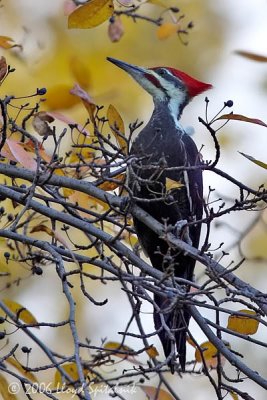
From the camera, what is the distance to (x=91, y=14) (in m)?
2.79

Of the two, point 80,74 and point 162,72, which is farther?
point 162,72

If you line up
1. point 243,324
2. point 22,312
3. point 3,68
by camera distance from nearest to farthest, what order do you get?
point 3,68 → point 243,324 → point 22,312

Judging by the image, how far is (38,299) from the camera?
7.38 metres

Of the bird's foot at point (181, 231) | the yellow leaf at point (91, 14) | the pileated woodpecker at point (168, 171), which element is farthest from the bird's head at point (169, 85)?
the yellow leaf at point (91, 14)

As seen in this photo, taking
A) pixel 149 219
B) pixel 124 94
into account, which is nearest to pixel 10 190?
pixel 149 219

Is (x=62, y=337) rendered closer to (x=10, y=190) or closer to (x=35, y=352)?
(x=35, y=352)

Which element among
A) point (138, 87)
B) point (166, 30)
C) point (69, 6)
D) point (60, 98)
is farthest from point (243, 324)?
point (138, 87)

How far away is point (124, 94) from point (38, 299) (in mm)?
1902

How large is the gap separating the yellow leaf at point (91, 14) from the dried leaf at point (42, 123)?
0.41 metres

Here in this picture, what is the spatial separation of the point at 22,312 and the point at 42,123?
72 cm

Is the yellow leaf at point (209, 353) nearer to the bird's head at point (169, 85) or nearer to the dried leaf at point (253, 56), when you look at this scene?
the dried leaf at point (253, 56)

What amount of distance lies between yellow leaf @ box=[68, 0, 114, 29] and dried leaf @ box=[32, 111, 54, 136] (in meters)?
0.41

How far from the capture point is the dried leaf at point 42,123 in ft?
10.1

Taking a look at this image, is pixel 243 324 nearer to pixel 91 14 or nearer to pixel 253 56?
pixel 253 56
